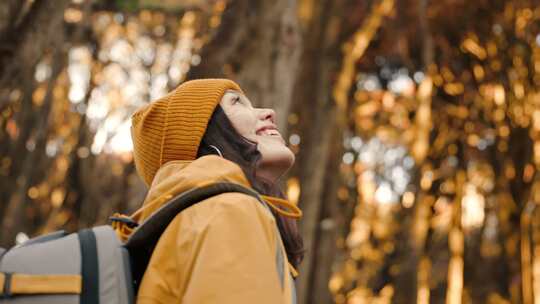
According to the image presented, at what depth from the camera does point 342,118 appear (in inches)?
300

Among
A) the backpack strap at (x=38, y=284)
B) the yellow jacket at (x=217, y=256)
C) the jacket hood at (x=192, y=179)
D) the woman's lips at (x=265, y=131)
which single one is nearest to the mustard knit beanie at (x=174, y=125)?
the woman's lips at (x=265, y=131)

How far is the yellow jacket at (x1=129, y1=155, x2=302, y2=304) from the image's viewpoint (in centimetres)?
171

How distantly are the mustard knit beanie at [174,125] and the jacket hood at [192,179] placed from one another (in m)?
0.25

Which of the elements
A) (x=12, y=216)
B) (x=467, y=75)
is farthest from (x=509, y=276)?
(x=12, y=216)

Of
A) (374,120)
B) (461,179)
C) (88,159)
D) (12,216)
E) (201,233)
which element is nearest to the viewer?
(201,233)

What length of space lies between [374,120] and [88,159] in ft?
17.6

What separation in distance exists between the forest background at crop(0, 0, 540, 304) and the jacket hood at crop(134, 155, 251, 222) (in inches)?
57.1

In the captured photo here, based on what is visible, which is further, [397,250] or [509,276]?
[397,250]

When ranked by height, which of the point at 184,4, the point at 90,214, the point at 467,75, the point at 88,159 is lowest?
the point at 90,214

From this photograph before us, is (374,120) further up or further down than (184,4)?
further down

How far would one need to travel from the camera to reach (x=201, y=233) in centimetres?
176

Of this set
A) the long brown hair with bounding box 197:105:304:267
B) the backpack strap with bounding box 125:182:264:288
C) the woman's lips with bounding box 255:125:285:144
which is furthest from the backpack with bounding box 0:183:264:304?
the woman's lips with bounding box 255:125:285:144

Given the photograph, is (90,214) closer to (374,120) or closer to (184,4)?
(184,4)

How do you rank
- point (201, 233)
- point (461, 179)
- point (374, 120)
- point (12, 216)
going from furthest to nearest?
point (374, 120) < point (461, 179) < point (12, 216) < point (201, 233)
